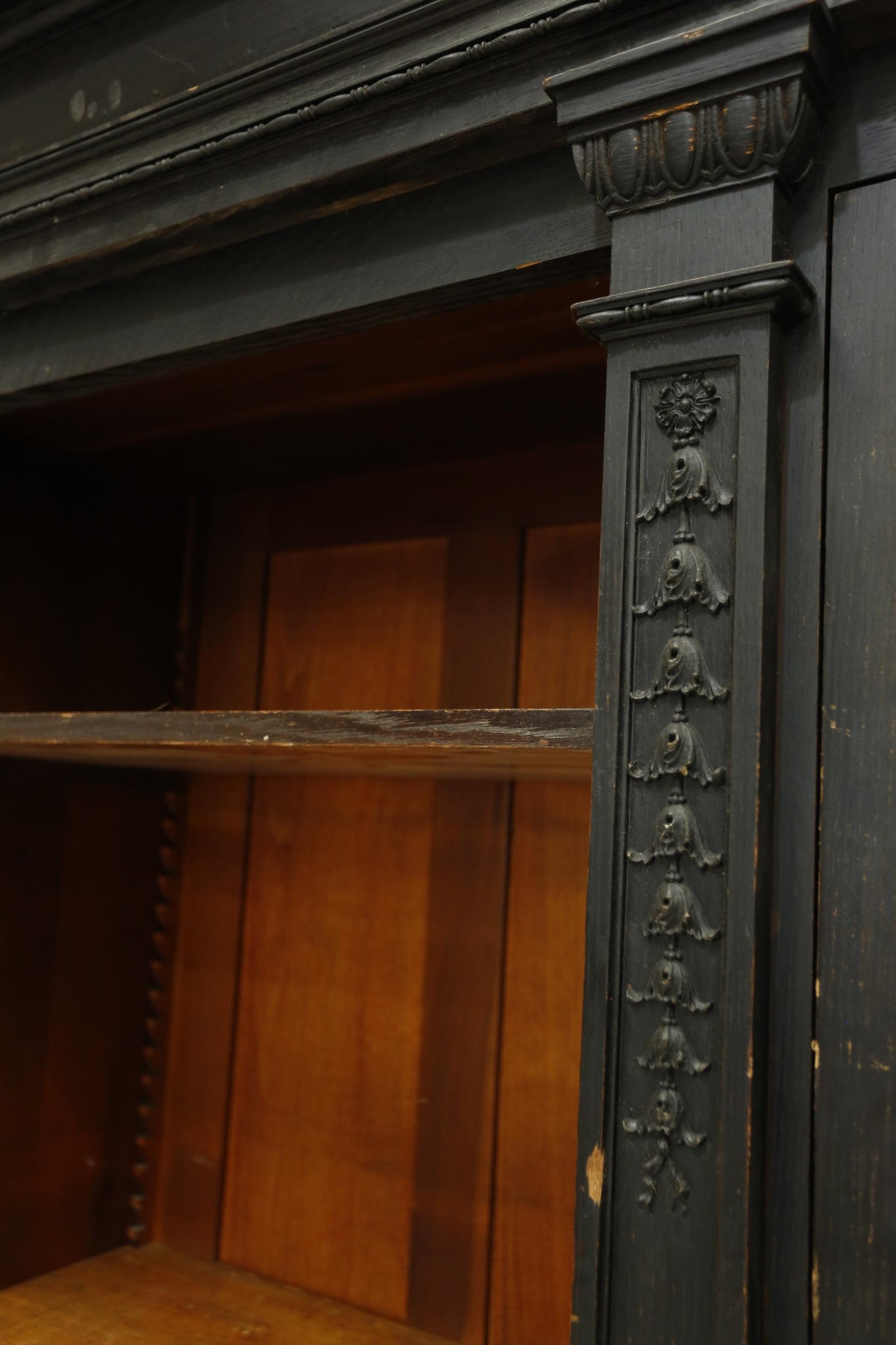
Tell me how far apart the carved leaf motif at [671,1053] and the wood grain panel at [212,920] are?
2.78 ft

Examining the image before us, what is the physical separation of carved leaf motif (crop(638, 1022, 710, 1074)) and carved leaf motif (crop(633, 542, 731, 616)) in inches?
8.5

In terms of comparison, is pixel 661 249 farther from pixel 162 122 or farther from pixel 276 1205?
pixel 276 1205

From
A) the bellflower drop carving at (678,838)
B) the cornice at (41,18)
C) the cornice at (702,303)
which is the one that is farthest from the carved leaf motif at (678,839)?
the cornice at (41,18)

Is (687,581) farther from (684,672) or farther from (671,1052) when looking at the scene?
(671,1052)

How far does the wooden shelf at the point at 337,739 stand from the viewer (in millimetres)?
674

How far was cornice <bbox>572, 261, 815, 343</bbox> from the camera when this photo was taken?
62cm

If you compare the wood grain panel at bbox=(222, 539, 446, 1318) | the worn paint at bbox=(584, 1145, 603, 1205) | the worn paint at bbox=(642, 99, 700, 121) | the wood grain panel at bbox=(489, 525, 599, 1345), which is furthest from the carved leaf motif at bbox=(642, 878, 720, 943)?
the wood grain panel at bbox=(222, 539, 446, 1318)

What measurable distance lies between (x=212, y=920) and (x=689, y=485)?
95 cm

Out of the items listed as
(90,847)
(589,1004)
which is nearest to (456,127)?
(589,1004)

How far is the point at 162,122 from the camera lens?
875 mm

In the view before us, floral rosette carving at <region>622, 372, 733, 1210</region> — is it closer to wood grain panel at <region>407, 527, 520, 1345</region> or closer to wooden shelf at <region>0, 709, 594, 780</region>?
wooden shelf at <region>0, 709, 594, 780</region>

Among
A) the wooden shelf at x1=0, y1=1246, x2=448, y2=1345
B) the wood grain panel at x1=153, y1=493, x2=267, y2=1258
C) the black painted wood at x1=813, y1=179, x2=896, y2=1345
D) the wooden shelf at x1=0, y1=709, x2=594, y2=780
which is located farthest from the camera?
the wood grain panel at x1=153, y1=493, x2=267, y2=1258

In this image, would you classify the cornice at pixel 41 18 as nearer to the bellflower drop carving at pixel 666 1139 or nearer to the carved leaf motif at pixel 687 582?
the carved leaf motif at pixel 687 582

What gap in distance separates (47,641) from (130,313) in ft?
1.60
